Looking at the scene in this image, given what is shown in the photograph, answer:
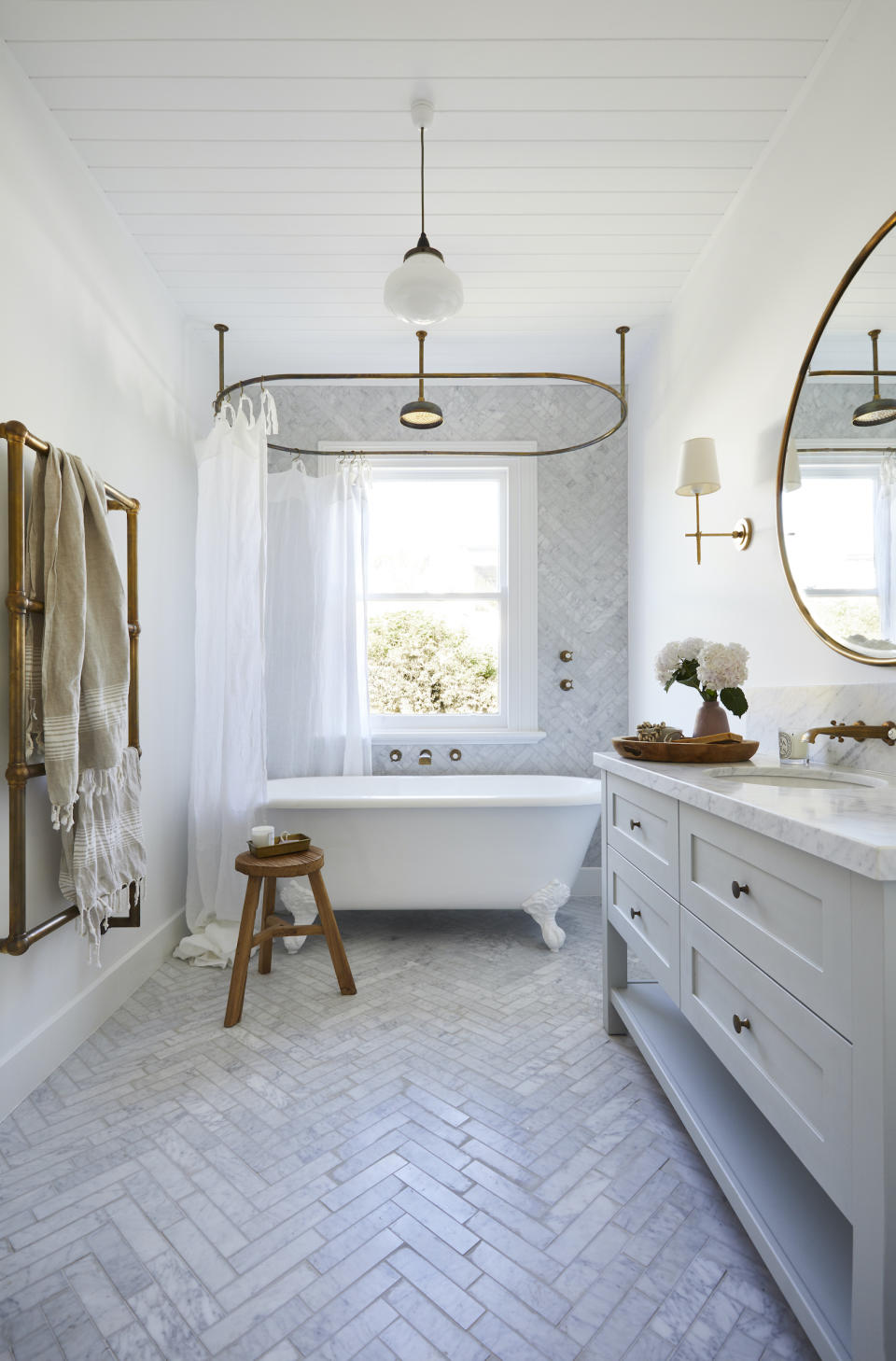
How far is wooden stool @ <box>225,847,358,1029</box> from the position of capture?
2.37m

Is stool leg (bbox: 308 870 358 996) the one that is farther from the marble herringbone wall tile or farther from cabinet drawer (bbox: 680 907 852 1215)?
the marble herringbone wall tile

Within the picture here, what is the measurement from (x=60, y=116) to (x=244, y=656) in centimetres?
174

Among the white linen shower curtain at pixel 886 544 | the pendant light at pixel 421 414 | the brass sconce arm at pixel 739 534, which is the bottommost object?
the white linen shower curtain at pixel 886 544

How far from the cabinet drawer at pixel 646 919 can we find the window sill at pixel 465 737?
5.10 ft

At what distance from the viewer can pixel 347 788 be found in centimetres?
353

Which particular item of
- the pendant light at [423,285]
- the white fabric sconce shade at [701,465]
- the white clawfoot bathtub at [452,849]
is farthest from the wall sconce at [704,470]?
the white clawfoot bathtub at [452,849]

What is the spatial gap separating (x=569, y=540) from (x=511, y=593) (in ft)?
1.30

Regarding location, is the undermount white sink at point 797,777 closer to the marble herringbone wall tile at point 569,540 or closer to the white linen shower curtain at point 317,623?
the marble herringbone wall tile at point 569,540

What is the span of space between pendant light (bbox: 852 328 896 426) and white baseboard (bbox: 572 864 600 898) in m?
2.58

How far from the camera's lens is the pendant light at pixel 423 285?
2.08 meters

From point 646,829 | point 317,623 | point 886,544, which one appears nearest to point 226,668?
point 317,623

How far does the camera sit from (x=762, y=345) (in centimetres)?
230

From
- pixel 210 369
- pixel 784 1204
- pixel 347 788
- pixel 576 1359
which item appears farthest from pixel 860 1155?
pixel 210 369

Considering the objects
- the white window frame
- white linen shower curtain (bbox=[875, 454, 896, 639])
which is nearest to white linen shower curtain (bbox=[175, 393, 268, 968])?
the white window frame
